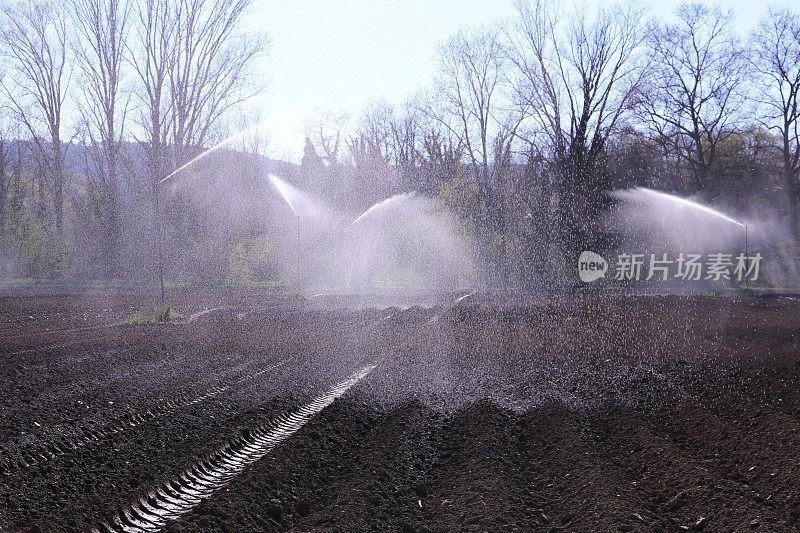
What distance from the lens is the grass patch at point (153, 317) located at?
64.5 feet

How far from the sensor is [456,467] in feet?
24.1

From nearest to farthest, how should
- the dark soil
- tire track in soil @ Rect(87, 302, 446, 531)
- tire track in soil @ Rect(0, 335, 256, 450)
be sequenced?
tire track in soil @ Rect(87, 302, 446, 531)
the dark soil
tire track in soil @ Rect(0, 335, 256, 450)

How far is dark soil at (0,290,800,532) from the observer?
19.5ft

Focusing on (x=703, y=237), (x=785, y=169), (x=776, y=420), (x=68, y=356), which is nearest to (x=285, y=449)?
(x=776, y=420)

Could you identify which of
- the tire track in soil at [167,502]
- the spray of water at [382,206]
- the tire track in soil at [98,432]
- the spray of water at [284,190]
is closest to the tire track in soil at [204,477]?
the tire track in soil at [167,502]

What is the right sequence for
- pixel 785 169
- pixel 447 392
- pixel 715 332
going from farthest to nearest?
pixel 785 169, pixel 715 332, pixel 447 392

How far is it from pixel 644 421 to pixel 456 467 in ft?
9.38

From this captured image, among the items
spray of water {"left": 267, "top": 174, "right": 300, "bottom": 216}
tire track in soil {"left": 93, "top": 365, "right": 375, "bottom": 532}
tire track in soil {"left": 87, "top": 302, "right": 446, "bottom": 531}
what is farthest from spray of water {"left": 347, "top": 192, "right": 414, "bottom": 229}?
tire track in soil {"left": 87, "top": 302, "right": 446, "bottom": 531}

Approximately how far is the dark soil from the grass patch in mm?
1271

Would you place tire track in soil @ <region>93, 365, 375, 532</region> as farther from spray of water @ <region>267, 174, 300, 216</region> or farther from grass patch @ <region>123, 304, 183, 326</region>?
spray of water @ <region>267, 174, 300, 216</region>

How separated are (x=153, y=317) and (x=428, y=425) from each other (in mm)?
13017

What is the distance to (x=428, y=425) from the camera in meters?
9.06

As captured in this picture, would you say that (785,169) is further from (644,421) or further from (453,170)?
(644,421)

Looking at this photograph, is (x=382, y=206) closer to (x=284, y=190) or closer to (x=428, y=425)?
(x=284, y=190)
